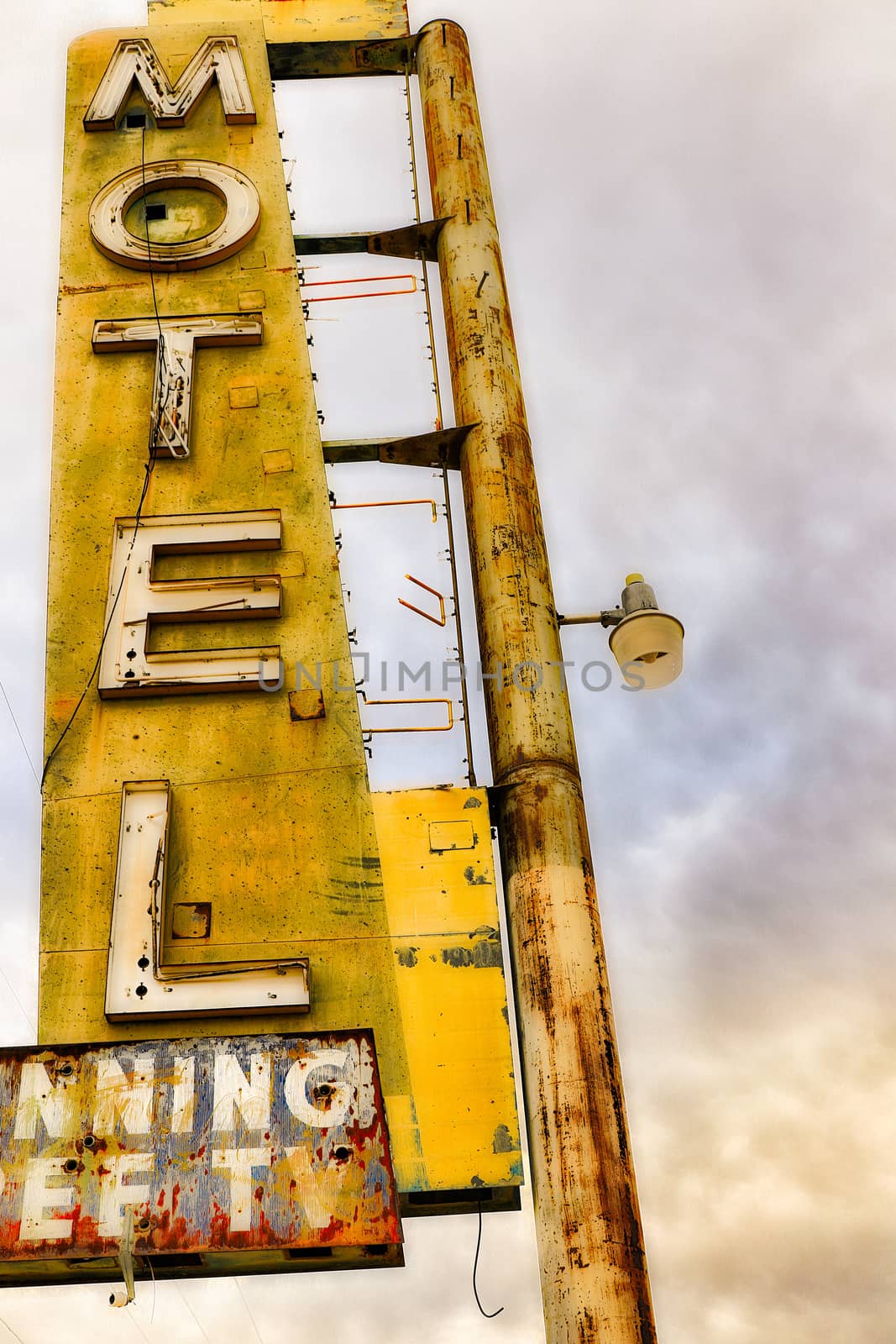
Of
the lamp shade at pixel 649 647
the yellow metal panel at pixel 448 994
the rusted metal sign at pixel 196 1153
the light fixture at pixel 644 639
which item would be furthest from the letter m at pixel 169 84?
the rusted metal sign at pixel 196 1153

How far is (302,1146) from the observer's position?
21.3ft

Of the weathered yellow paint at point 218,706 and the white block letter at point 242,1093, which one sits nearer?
the white block letter at point 242,1093

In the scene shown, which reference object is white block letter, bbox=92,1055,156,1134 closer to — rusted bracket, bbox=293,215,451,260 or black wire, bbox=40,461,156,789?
black wire, bbox=40,461,156,789

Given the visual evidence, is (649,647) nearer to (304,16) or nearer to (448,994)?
(448,994)

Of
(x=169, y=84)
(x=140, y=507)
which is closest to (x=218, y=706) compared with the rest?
(x=140, y=507)

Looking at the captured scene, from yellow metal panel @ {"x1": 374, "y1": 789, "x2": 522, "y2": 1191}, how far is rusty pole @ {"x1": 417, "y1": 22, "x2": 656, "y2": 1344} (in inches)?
6.9

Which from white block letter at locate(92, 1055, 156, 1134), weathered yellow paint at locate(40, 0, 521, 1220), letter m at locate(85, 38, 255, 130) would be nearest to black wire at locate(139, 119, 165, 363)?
weathered yellow paint at locate(40, 0, 521, 1220)

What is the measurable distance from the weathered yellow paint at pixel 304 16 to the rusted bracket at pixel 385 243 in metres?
2.38

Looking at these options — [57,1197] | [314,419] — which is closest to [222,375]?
[314,419]

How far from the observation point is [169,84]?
12.1 metres

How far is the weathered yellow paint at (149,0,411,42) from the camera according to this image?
40.4ft

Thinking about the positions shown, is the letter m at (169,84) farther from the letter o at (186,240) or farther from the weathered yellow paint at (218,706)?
the letter o at (186,240)

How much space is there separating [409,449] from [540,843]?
327 cm

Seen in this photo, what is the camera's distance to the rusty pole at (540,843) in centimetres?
671
